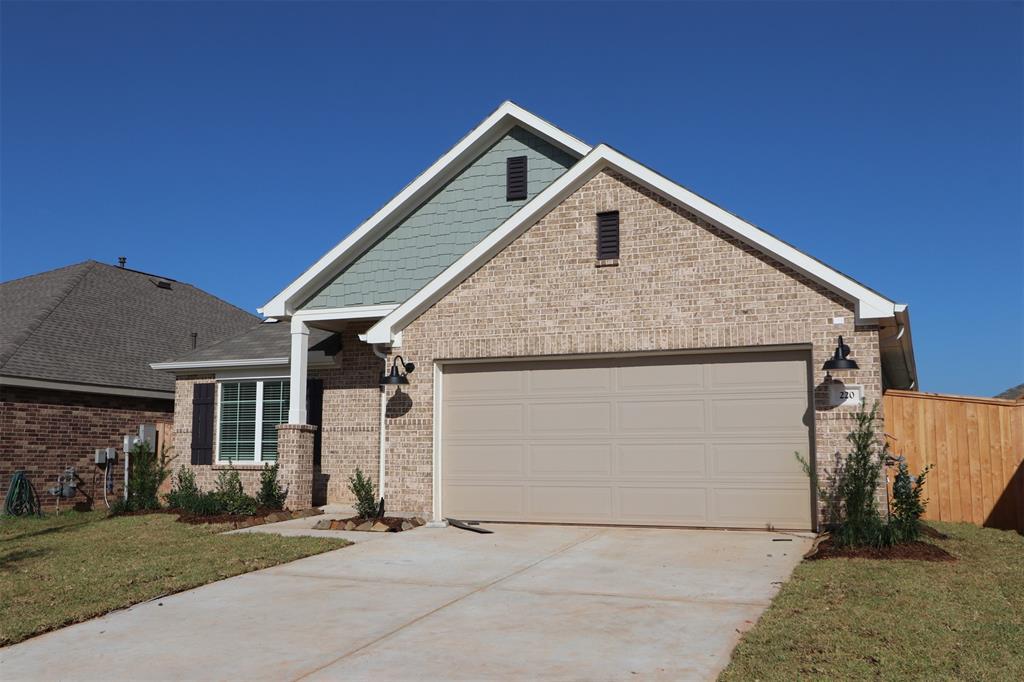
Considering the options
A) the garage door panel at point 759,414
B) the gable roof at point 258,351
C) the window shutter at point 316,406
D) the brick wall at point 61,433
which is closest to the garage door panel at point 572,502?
the garage door panel at point 759,414

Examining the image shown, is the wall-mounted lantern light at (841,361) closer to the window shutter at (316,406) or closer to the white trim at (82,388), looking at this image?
the window shutter at (316,406)

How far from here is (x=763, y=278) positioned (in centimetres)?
1208

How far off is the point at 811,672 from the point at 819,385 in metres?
6.62

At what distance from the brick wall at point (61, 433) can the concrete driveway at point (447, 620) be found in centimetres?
1048

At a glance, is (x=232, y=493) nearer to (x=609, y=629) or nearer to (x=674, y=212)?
(x=674, y=212)

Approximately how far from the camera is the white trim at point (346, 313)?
15898 mm

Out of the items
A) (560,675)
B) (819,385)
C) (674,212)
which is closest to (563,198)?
(674,212)

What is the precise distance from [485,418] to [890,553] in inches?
242

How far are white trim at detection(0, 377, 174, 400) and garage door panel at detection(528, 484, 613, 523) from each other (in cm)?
1101

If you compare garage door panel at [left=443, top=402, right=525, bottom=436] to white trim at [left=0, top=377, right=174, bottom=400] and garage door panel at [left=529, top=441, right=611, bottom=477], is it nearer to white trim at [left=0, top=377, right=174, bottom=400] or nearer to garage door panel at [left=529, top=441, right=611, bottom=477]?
garage door panel at [left=529, top=441, right=611, bottom=477]

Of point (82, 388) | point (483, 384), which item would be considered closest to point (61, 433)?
point (82, 388)

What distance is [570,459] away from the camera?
13.0 meters

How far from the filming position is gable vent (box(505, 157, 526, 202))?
1638cm

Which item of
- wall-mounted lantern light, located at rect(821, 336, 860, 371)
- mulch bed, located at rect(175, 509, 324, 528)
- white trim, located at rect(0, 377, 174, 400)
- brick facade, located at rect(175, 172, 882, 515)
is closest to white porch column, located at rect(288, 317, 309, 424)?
mulch bed, located at rect(175, 509, 324, 528)
